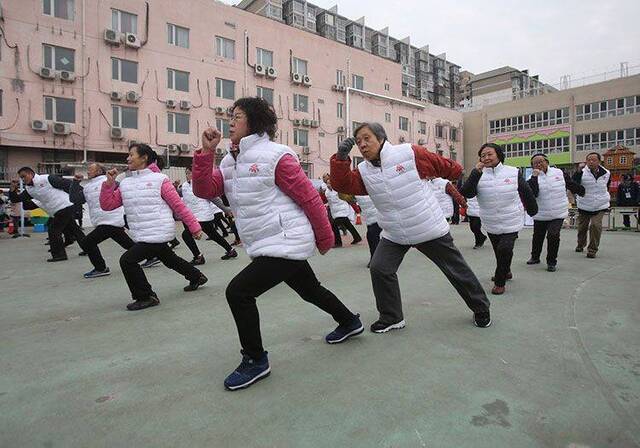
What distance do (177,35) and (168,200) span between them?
23.2 metres

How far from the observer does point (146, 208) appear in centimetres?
457

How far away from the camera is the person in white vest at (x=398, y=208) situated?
3307 mm

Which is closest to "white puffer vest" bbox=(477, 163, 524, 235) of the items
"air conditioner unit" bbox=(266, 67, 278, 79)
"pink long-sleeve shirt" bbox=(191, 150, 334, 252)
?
"pink long-sleeve shirt" bbox=(191, 150, 334, 252)

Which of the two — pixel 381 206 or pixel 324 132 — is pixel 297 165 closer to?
pixel 381 206

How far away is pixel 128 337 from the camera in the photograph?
3.45 meters

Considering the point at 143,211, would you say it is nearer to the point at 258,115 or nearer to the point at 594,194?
the point at 258,115

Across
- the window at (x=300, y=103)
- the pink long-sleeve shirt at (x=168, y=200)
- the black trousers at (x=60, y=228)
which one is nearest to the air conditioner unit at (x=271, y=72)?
the window at (x=300, y=103)

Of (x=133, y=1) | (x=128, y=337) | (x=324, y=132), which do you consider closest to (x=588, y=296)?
(x=128, y=337)

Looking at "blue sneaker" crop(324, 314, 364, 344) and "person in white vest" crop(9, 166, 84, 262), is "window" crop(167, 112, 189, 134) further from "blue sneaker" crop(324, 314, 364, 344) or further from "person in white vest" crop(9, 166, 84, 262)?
"blue sneaker" crop(324, 314, 364, 344)

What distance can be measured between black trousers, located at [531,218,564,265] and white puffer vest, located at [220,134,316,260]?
4823 millimetres

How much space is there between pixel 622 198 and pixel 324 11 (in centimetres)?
3838

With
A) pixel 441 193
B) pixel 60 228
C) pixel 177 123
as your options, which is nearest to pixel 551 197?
pixel 441 193

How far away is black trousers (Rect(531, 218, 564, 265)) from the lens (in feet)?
19.9

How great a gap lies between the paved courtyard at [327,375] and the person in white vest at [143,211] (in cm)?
Result: 35
